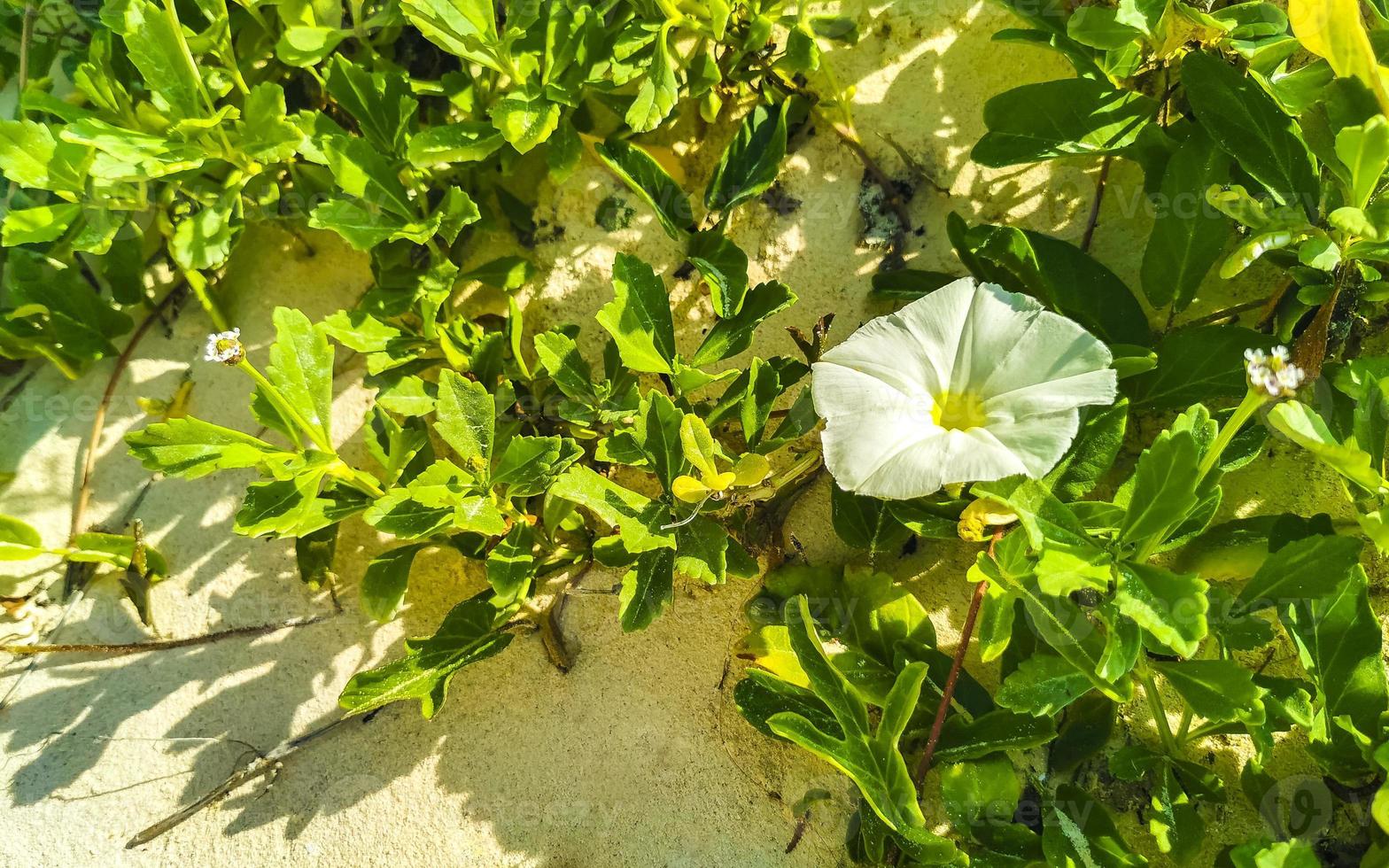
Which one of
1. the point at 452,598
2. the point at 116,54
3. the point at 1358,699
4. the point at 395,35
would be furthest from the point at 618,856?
the point at 116,54

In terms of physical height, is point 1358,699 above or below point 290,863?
above

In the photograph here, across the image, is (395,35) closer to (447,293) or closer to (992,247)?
(447,293)

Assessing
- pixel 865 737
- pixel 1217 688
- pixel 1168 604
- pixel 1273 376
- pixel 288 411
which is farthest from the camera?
pixel 288 411

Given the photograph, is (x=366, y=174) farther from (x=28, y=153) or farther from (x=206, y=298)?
(x=28, y=153)

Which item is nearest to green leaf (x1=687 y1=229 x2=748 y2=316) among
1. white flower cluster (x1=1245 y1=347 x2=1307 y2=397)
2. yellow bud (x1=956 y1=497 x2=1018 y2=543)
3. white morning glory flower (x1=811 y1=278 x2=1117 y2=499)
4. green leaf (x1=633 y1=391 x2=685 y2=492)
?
green leaf (x1=633 y1=391 x2=685 y2=492)

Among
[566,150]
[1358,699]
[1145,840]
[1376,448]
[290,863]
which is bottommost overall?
[290,863]

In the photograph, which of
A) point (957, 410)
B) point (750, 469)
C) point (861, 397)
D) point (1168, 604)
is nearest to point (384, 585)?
point (750, 469)
